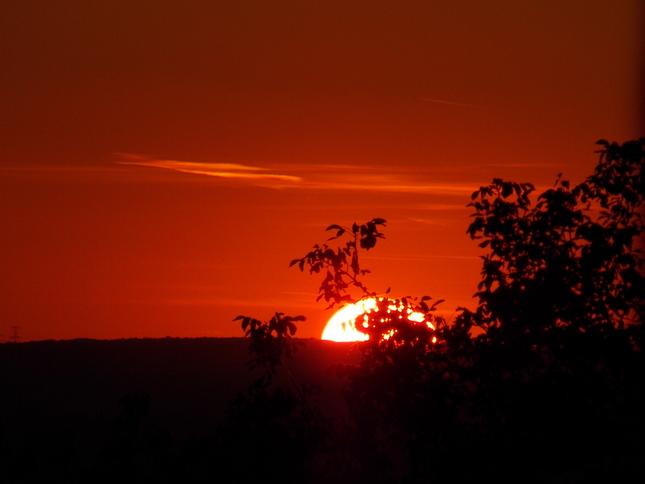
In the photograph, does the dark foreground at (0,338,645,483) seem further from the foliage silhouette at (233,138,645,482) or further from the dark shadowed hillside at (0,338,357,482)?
the dark shadowed hillside at (0,338,357,482)

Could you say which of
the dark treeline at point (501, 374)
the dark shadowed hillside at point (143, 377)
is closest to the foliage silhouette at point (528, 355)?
the dark treeline at point (501, 374)

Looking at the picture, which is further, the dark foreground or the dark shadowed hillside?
the dark shadowed hillside

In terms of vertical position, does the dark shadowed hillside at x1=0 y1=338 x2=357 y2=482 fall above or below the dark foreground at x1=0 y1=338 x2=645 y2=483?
above

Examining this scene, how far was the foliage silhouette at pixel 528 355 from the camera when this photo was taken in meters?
6.83

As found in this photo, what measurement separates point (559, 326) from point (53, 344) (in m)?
28.6

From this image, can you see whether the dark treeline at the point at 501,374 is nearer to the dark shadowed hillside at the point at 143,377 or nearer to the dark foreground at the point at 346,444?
the dark foreground at the point at 346,444

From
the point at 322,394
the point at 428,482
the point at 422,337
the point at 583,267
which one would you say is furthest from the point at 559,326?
the point at 322,394

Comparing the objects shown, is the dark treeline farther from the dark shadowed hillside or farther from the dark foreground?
the dark shadowed hillside

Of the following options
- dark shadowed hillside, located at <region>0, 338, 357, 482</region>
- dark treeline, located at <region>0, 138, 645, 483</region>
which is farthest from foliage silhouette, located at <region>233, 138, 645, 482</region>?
dark shadowed hillside, located at <region>0, 338, 357, 482</region>

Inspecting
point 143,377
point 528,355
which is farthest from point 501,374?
point 143,377

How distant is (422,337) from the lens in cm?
733

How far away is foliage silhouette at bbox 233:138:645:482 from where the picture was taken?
6.83 metres

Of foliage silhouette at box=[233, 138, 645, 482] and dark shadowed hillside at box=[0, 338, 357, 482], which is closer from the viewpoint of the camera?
foliage silhouette at box=[233, 138, 645, 482]

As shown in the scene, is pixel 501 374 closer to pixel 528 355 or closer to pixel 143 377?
pixel 528 355
